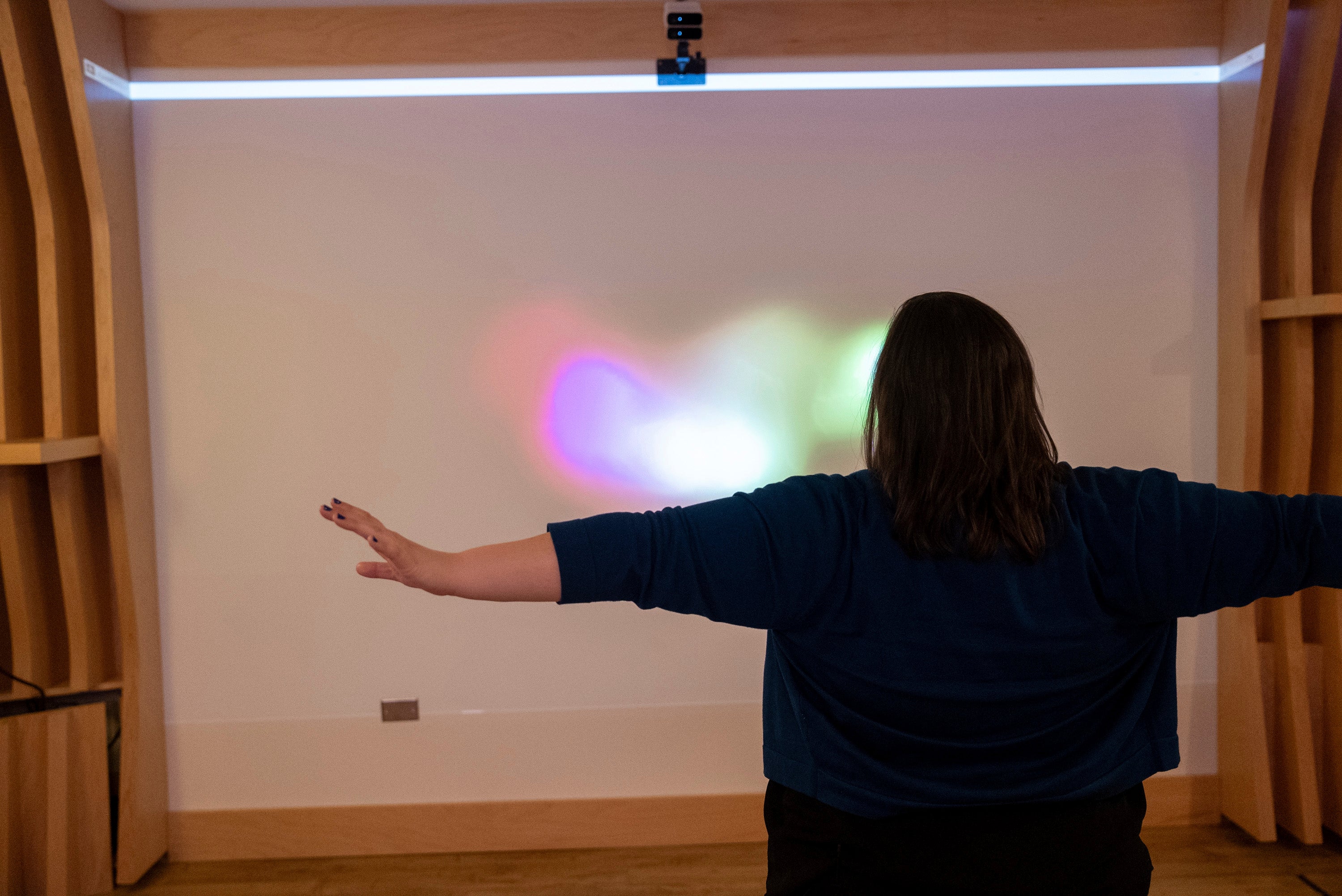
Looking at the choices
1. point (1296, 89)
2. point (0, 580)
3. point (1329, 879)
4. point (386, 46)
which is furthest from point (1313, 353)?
point (0, 580)

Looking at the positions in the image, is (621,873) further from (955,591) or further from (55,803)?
(955,591)

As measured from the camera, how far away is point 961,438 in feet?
3.36

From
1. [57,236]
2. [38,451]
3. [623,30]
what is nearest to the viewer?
[38,451]

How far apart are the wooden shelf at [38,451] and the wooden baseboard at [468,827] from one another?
1145 mm

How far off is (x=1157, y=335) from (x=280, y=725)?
2.88 meters

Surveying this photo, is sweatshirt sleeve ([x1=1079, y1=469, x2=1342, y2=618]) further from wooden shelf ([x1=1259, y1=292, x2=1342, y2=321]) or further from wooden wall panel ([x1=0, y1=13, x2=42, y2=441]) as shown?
wooden wall panel ([x1=0, y1=13, x2=42, y2=441])

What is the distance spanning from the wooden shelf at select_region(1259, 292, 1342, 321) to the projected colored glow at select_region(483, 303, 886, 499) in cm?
105

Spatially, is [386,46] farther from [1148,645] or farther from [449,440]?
[1148,645]

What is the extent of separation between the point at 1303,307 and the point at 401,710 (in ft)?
9.08

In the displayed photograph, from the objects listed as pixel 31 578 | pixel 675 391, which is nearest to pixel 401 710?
pixel 31 578

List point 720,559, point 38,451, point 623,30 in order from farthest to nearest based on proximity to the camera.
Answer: point 623,30
point 38,451
point 720,559

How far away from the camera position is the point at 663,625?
2.74 metres

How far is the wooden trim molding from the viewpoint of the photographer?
2.60m

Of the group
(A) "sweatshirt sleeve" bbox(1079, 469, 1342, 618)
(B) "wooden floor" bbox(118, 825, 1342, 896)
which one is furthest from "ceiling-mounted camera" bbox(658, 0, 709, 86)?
(B) "wooden floor" bbox(118, 825, 1342, 896)
